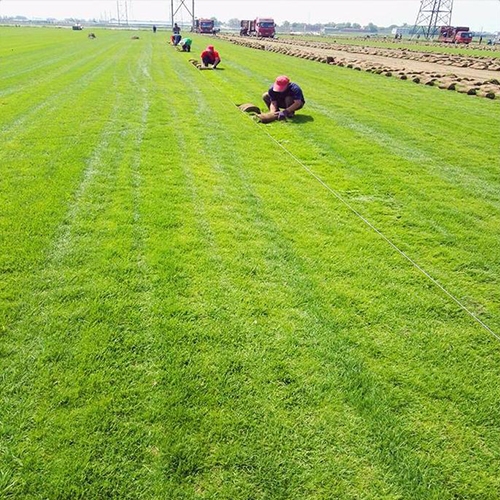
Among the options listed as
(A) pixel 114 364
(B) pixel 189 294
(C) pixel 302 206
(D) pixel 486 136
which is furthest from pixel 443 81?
(A) pixel 114 364

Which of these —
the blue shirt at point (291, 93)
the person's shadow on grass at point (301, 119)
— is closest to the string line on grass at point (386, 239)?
the person's shadow on grass at point (301, 119)

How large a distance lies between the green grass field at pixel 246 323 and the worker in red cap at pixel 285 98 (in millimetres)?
2690

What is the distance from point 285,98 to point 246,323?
817cm

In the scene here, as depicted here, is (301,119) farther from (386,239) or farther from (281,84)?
(386,239)

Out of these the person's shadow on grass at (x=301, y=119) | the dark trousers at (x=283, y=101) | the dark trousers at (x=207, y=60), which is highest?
the dark trousers at (x=207, y=60)

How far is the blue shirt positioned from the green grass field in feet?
9.70

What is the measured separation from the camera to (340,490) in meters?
2.15

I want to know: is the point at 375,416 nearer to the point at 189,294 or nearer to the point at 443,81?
the point at 189,294

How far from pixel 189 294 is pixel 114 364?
0.97 m

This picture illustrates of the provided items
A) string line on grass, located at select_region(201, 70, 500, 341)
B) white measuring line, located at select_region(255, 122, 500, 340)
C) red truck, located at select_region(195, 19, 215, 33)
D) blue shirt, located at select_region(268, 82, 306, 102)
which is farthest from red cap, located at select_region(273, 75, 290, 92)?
red truck, located at select_region(195, 19, 215, 33)

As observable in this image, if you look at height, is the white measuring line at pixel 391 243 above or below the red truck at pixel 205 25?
below

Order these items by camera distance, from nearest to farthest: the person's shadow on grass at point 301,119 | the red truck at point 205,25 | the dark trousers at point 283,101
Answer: the person's shadow on grass at point 301,119
the dark trousers at point 283,101
the red truck at point 205,25

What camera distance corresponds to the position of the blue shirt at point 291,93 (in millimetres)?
9742

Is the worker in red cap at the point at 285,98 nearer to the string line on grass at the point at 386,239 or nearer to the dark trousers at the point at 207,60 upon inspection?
the string line on grass at the point at 386,239
